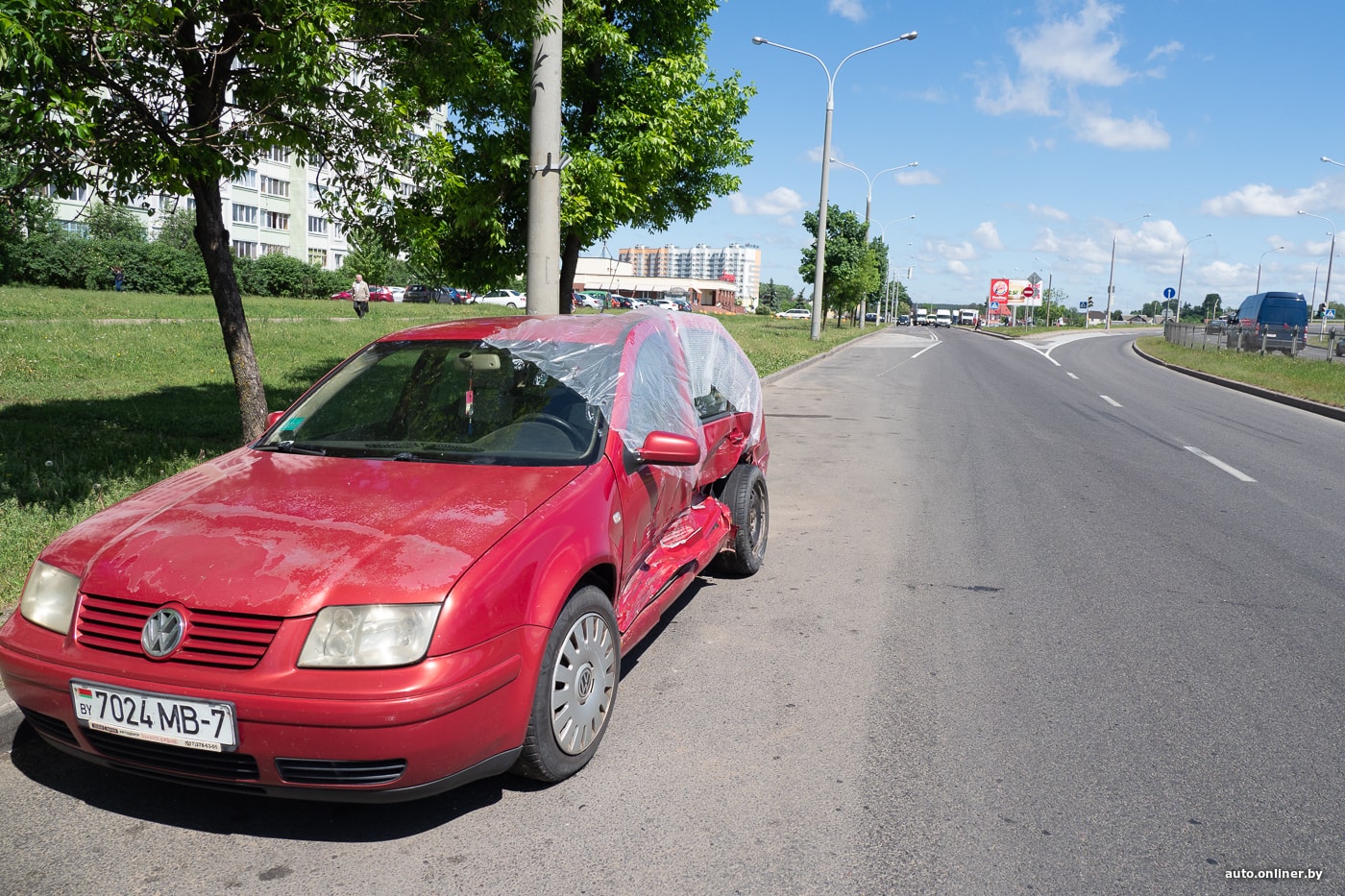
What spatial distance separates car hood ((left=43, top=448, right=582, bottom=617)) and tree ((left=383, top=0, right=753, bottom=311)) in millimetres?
6932

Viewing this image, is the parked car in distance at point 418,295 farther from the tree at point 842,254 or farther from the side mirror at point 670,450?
the side mirror at point 670,450

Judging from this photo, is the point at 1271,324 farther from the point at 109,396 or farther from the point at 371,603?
the point at 371,603

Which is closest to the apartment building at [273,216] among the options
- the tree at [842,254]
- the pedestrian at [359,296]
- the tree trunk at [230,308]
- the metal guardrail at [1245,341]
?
the tree at [842,254]

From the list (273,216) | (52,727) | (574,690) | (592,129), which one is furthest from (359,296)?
(273,216)

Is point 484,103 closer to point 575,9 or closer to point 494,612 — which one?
point 575,9

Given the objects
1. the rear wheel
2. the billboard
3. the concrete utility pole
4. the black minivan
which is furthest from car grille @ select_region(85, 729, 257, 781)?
the billboard

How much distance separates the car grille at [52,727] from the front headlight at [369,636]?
858 millimetres

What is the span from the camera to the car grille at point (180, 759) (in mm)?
2734

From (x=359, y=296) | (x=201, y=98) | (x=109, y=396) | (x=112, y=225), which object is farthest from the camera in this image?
(x=112, y=225)

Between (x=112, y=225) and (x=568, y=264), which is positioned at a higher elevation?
(x=112, y=225)

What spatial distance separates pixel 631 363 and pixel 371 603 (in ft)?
6.39

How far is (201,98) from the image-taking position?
684 centimetres

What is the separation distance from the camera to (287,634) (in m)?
2.71

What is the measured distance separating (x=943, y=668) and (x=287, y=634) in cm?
293
